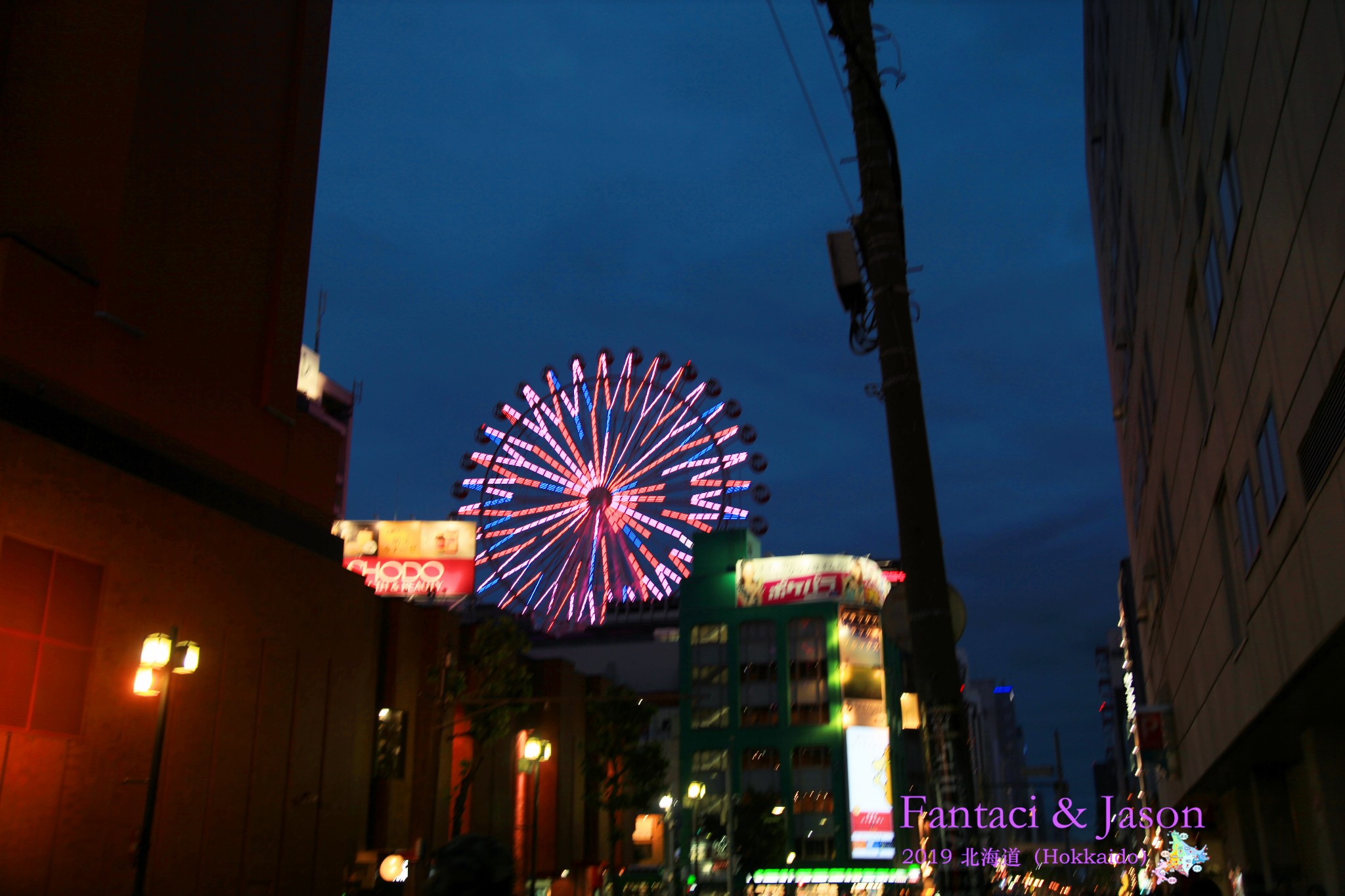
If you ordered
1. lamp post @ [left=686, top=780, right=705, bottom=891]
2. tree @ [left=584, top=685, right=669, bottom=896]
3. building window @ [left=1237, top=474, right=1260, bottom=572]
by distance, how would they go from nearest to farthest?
building window @ [left=1237, top=474, right=1260, bottom=572], tree @ [left=584, top=685, right=669, bottom=896], lamp post @ [left=686, top=780, right=705, bottom=891]

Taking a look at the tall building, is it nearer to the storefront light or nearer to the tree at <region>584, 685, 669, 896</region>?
the tree at <region>584, 685, 669, 896</region>

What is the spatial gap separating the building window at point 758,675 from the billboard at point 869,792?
536 cm

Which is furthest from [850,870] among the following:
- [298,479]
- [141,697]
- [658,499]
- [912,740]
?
[141,697]

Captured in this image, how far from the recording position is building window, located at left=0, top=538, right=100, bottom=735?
19.4 m

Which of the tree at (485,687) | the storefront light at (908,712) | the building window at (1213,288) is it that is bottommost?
the tree at (485,687)

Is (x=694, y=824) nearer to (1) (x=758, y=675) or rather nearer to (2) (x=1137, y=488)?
(1) (x=758, y=675)

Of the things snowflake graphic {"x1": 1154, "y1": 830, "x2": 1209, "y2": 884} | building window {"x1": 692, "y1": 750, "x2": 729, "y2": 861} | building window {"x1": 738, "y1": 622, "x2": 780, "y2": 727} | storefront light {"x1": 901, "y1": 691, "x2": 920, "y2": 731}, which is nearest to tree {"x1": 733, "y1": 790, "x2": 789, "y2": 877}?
building window {"x1": 692, "y1": 750, "x2": 729, "y2": 861}

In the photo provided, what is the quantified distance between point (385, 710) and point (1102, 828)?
116 meters

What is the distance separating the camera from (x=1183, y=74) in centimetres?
1947

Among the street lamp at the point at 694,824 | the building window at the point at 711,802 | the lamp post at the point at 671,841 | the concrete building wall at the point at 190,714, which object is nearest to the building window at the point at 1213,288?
the concrete building wall at the point at 190,714

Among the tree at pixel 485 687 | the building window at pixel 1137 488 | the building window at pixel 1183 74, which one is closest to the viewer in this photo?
the building window at pixel 1183 74

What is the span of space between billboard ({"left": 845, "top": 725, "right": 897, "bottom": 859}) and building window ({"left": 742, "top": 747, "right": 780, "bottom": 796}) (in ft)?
14.9

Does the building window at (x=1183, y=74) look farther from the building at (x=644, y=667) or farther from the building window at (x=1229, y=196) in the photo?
the building at (x=644, y=667)

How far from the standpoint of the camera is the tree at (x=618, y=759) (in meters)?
51.2
